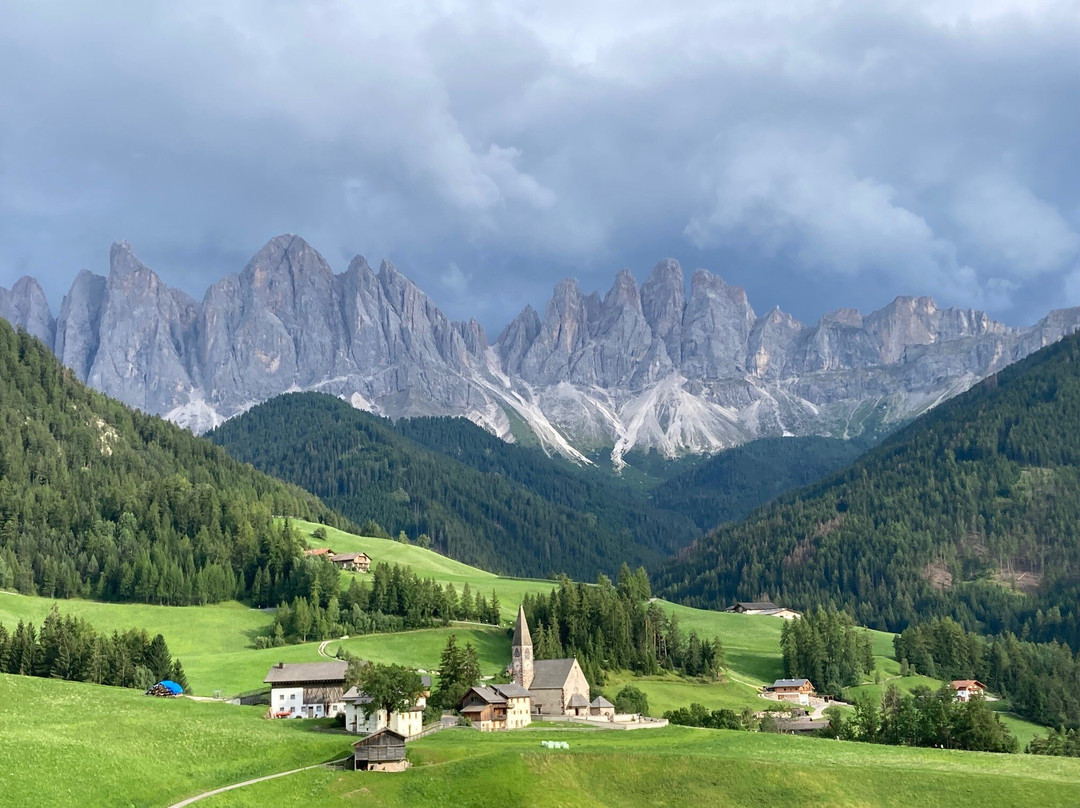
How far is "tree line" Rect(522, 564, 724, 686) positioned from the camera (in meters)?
161

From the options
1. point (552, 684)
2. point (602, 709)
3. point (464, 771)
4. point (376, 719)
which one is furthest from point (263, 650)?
point (464, 771)

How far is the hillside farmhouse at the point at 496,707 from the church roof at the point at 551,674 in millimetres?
10445

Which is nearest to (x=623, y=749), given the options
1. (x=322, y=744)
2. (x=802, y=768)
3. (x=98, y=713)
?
(x=802, y=768)

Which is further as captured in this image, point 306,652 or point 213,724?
point 306,652

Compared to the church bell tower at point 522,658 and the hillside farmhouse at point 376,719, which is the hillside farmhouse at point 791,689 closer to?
the church bell tower at point 522,658

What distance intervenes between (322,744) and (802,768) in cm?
3609

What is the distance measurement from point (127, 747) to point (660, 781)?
37.4m

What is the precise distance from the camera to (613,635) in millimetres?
165750

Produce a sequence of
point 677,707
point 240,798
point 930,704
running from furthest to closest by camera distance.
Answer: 1. point 677,707
2. point 930,704
3. point 240,798

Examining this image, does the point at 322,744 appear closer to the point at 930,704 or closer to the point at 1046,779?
the point at 1046,779

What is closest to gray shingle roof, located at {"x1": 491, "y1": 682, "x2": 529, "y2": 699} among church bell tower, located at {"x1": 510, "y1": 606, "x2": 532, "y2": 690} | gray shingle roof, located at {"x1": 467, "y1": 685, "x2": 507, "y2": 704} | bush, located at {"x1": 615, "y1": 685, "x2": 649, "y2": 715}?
gray shingle roof, located at {"x1": 467, "y1": 685, "x2": 507, "y2": 704}

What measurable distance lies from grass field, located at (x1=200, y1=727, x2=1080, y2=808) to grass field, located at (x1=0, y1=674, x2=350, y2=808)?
509 cm

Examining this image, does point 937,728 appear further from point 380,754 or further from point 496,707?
point 380,754

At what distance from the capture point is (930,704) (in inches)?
4493
